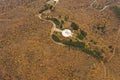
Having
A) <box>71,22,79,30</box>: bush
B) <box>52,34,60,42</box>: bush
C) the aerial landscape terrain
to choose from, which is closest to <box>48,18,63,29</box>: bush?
the aerial landscape terrain

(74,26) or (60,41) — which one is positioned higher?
(74,26)

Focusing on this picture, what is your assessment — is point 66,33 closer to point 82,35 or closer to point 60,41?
point 60,41

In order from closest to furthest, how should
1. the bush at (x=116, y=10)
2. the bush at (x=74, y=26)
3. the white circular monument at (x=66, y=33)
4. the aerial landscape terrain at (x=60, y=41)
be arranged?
the aerial landscape terrain at (x=60, y=41) < the white circular monument at (x=66, y=33) < the bush at (x=74, y=26) < the bush at (x=116, y=10)

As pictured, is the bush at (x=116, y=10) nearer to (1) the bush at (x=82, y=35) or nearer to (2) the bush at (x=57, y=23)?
(1) the bush at (x=82, y=35)

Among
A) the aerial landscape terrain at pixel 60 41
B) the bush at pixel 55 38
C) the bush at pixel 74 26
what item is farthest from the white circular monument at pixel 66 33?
the bush at pixel 74 26

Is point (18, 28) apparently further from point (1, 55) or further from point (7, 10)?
point (7, 10)

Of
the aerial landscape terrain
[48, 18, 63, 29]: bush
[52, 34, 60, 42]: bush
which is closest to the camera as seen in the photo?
the aerial landscape terrain

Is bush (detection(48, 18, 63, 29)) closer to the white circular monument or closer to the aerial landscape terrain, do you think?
the aerial landscape terrain

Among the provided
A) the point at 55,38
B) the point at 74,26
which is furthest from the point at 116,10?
the point at 55,38
